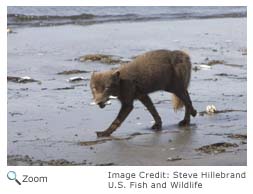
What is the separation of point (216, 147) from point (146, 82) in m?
1.66

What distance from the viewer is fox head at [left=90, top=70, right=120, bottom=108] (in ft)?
26.1

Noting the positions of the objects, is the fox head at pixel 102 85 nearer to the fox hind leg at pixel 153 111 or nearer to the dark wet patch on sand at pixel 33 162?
the fox hind leg at pixel 153 111

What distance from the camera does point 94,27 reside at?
1944 centimetres

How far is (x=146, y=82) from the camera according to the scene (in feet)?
28.6

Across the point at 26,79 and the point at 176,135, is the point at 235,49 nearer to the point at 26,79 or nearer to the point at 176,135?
the point at 26,79

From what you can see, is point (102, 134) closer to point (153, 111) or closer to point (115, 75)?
point (115, 75)

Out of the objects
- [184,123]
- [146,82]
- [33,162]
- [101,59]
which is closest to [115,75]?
[146,82]

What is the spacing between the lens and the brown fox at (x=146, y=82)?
806 cm

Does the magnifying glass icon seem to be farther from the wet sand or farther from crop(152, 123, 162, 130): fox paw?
crop(152, 123, 162, 130): fox paw

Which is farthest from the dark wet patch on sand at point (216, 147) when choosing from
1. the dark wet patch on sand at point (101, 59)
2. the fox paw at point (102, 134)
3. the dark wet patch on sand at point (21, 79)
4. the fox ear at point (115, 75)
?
the dark wet patch on sand at point (101, 59)

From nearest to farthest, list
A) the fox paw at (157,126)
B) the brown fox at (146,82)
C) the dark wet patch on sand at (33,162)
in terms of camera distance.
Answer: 1. the dark wet patch on sand at (33,162)
2. the brown fox at (146,82)
3. the fox paw at (157,126)
